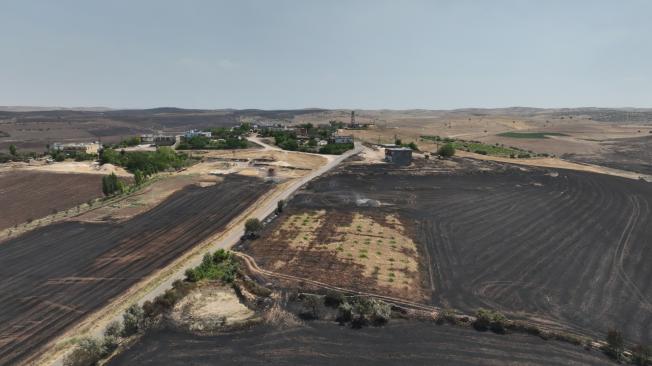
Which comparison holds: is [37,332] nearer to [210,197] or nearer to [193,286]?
[193,286]

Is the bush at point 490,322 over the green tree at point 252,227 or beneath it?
beneath

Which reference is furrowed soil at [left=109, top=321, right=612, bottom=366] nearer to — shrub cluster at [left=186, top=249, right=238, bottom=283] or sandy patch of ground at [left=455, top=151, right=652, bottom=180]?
shrub cluster at [left=186, top=249, right=238, bottom=283]

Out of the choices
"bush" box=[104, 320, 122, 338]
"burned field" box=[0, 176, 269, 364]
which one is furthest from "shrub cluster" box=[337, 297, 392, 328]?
"burned field" box=[0, 176, 269, 364]

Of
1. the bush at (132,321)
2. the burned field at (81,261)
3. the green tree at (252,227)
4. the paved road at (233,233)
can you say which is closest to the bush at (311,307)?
the bush at (132,321)

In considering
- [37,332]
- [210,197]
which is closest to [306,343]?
[37,332]

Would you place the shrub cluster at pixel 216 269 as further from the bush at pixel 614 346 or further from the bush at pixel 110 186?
the bush at pixel 110 186
